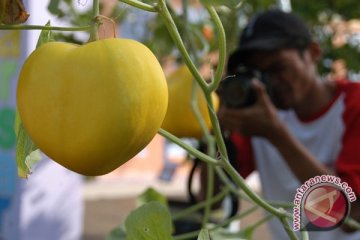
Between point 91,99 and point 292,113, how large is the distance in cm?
98

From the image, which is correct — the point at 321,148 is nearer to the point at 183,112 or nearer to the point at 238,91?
the point at 238,91

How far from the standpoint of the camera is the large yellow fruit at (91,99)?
279 millimetres

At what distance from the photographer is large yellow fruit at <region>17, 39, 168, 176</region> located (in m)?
0.28

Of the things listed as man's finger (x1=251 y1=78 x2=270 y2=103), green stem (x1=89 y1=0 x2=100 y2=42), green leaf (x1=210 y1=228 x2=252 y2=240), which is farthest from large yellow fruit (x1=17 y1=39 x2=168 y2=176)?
man's finger (x1=251 y1=78 x2=270 y2=103)

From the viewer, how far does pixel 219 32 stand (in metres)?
0.33

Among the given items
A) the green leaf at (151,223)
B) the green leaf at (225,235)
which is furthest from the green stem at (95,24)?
the green leaf at (225,235)

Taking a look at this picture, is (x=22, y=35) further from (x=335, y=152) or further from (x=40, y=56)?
(x=40, y=56)

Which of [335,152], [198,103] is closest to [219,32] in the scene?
[198,103]

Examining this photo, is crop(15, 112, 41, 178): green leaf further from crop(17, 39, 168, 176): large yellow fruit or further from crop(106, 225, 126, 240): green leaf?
crop(106, 225, 126, 240): green leaf

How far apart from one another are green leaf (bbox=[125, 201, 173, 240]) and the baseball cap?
692 millimetres

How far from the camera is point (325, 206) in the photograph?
13.7 inches

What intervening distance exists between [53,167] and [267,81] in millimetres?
527

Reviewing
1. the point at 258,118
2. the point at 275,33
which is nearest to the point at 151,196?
the point at 258,118

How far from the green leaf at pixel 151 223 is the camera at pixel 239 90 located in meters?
0.50
